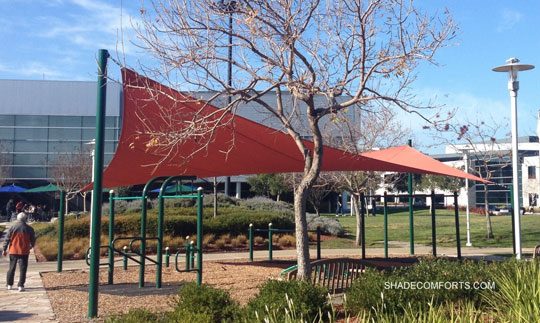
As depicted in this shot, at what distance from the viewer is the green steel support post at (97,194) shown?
8.07 meters

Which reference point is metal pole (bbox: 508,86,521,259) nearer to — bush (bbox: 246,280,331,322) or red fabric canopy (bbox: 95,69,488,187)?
red fabric canopy (bbox: 95,69,488,187)

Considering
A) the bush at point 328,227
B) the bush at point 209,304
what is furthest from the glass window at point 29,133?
the bush at point 209,304

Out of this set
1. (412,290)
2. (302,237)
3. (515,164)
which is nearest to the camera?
(412,290)

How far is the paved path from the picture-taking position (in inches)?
334

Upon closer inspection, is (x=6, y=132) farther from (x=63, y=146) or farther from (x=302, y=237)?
→ (x=302, y=237)

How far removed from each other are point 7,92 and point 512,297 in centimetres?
4852

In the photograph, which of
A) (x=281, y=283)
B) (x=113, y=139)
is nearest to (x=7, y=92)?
(x=113, y=139)

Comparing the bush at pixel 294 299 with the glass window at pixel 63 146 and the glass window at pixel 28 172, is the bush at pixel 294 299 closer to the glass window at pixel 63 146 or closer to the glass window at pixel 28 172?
the glass window at pixel 63 146

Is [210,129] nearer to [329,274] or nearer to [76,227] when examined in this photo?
[329,274]

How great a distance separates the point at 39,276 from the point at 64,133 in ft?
122

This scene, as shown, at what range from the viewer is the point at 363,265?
1049 cm

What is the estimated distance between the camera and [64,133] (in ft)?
158

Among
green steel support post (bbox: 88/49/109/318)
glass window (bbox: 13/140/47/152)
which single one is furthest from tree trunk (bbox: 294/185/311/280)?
glass window (bbox: 13/140/47/152)

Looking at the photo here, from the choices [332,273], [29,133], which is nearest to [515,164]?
[332,273]
